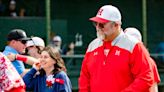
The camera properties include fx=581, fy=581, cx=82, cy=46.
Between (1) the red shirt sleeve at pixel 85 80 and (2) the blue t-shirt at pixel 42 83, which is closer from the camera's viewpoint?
(1) the red shirt sleeve at pixel 85 80

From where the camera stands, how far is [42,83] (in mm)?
6855

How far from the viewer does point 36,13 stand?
1402cm

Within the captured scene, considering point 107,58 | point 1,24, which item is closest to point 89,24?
point 1,24

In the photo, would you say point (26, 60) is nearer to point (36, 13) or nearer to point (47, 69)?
point (47, 69)

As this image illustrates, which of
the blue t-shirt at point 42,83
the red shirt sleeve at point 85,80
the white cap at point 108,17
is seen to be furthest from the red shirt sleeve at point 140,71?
the blue t-shirt at point 42,83

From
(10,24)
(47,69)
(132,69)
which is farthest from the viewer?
(10,24)

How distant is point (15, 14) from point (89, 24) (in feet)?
5.97

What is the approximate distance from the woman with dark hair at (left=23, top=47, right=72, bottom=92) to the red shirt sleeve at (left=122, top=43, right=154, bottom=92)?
1.26 m

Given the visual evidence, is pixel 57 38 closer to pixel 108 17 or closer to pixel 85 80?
pixel 85 80

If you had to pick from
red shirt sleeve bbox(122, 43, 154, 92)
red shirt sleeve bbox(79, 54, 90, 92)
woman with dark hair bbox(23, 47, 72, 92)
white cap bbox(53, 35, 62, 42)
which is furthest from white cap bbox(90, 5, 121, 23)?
white cap bbox(53, 35, 62, 42)

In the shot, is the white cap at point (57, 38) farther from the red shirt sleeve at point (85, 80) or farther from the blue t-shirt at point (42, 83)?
the red shirt sleeve at point (85, 80)

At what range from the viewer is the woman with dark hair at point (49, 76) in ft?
22.0

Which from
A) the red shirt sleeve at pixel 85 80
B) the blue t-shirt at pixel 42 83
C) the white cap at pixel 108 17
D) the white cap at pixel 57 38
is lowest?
the white cap at pixel 57 38

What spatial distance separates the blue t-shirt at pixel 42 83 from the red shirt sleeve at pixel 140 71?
123cm
